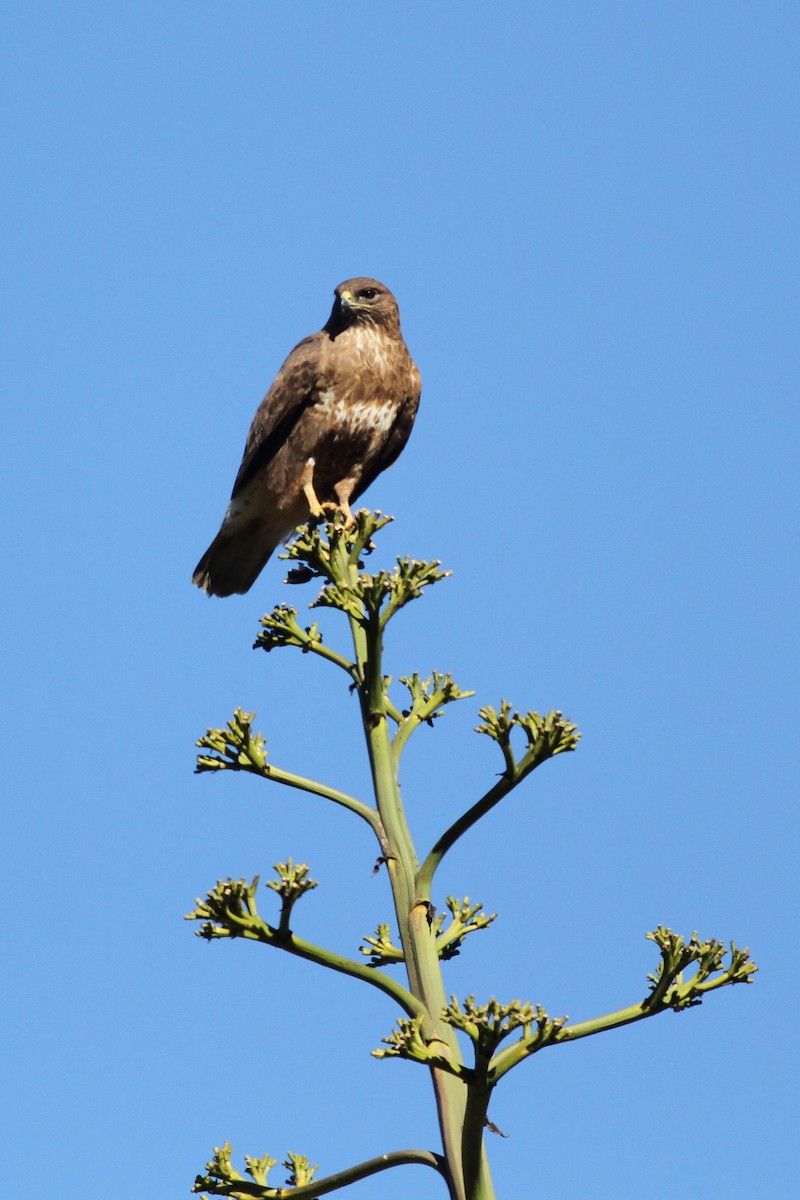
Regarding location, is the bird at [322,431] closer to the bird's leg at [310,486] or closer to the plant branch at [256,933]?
the bird's leg at [310,486]

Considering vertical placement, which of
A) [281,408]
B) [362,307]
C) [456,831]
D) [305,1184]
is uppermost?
[362,307]

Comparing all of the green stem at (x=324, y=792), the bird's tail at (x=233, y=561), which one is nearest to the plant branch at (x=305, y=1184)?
the green stem at (x=324, y=792)

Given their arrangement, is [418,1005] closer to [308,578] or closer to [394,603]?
[394,603]

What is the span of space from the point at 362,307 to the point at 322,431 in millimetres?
856

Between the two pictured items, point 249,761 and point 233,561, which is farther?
point 233,561

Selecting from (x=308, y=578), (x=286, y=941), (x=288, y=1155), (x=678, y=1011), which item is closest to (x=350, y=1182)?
(x=288, y=1155)

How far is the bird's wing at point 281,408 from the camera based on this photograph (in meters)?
7.60

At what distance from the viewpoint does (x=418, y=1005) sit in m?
3.54

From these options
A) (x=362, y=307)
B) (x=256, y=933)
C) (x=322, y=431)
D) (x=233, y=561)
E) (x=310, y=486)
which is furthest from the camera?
(x=233, y=561)

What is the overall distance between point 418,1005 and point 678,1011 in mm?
639

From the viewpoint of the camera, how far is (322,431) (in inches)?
299

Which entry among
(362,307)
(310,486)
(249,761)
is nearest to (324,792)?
(249,761)

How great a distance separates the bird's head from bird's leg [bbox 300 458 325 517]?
2.80 ft

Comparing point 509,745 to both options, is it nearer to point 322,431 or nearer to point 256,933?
point 256,933
